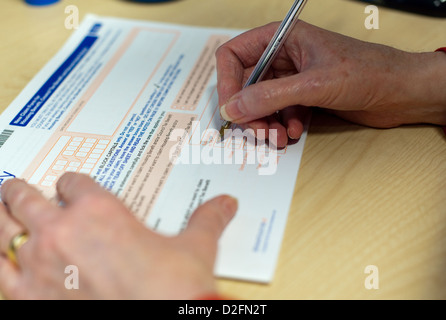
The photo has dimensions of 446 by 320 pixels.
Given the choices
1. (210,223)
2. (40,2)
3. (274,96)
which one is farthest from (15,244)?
(40,2)

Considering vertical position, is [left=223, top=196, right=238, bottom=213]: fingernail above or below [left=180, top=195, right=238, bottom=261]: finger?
above

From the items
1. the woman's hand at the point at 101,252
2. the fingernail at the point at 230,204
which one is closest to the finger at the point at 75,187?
the woman's hand at the point at 101,252

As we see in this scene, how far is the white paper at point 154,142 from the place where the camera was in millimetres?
570

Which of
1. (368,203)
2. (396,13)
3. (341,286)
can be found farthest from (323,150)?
(396,13)

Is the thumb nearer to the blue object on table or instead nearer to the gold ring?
the gold ring

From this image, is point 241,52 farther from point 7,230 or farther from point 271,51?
point 7,230

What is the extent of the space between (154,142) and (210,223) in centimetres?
19

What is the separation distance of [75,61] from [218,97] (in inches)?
11.4

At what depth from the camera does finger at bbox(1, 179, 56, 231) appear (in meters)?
0.52

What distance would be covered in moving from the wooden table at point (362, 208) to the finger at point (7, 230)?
0.73ft

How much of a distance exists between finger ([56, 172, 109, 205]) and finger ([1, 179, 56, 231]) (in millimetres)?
22

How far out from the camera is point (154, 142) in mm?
677

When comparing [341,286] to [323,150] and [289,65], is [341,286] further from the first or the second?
[289,65]

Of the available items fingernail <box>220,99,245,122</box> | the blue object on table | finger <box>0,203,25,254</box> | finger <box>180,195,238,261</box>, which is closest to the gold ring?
finger <box>0,203,25,254</box>
